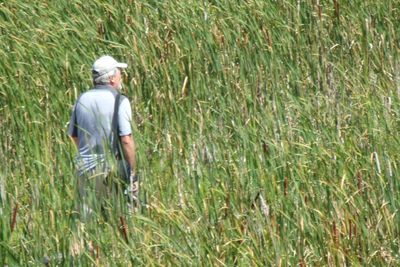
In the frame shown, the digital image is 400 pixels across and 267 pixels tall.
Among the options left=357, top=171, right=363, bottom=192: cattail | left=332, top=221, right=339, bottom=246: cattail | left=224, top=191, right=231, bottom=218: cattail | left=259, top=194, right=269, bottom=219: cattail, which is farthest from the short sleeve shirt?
left=332, top=221, right=339, bottom=246: cattail

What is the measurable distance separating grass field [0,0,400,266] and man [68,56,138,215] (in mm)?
110

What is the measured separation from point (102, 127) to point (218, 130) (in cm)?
125

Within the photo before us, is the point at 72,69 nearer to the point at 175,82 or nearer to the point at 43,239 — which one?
the point at 175,82

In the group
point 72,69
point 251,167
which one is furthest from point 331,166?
point 72,69

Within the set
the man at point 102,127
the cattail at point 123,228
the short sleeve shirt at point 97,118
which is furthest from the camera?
the short sleeve shirt at point 97,118

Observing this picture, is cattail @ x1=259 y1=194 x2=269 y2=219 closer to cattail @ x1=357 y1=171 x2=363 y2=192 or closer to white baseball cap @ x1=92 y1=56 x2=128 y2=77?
cattail @ x1=357 y1=171 x2=363 y2=192

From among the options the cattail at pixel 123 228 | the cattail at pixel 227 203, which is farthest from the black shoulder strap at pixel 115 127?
the cattail at pixel 123 228

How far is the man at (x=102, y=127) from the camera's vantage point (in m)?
5.63

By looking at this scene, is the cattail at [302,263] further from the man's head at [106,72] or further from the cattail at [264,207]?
the man's head at [106,72]

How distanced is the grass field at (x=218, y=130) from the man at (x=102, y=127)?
0.36 feet

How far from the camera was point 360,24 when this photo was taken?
27.6 feet

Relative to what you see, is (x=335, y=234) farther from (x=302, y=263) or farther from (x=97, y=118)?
(x=97, y=118)

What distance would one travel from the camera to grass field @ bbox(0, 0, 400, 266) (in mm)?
4969

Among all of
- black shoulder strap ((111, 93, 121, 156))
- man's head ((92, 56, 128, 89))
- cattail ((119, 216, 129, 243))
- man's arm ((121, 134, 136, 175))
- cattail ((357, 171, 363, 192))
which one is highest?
man's head ((92, 56, 128, 89))
